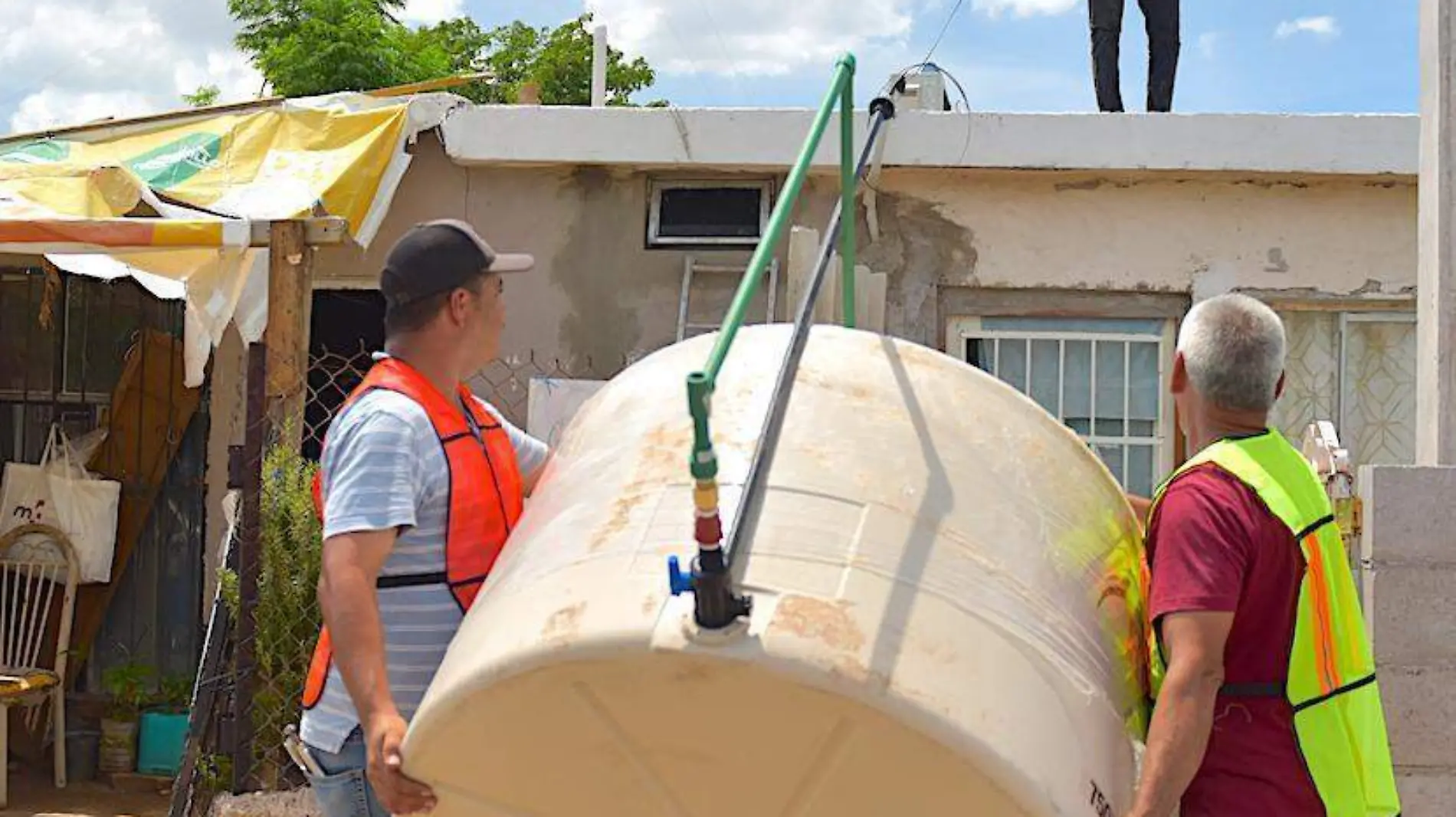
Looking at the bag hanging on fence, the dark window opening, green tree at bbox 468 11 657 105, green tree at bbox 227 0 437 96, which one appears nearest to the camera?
the dark window opening

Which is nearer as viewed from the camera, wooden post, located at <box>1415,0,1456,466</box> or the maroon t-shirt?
the maroon t-shirt

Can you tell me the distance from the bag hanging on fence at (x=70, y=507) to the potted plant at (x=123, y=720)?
559 millimetres

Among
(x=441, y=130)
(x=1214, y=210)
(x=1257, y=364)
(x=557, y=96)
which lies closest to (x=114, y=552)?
(x=441, y=130)

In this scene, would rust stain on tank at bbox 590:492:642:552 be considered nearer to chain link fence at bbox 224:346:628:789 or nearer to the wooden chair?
chain link fence at bbox 224:346:628:789

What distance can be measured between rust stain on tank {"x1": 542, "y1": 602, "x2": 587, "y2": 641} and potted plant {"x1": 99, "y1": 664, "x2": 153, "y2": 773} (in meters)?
6.97

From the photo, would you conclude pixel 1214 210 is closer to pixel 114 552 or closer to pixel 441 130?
pixel 441 130

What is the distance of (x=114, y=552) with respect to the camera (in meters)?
9.01

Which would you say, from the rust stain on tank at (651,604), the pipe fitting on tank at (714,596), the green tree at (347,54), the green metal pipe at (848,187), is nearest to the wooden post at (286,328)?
the green metal pipe at (848,187)

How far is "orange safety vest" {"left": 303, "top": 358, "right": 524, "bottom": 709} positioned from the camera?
9.07 feet

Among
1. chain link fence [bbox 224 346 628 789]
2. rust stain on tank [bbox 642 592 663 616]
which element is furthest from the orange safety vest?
chain link fence [bbox 224 346 628 789]

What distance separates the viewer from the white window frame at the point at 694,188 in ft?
25.9

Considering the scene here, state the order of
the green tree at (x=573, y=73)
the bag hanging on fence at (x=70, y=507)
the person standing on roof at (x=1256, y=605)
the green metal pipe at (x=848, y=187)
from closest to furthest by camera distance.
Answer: the person standing on roof at (x=1256, y=605) → the green metal pipe at (x=848, y=187) → the bag hanging on fence at (x=70, y=507) → the green tree at (x=573, y=73)

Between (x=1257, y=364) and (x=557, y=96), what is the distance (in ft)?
72.2

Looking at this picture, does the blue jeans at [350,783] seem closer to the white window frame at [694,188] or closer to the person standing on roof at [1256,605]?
the person standing on roof at [1256,605]
